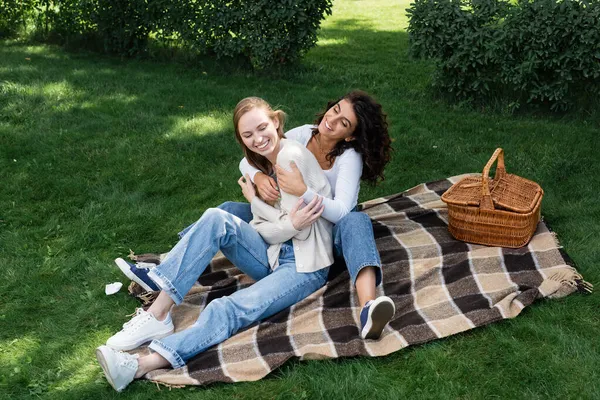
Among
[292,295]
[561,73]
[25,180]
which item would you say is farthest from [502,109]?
[25,180]

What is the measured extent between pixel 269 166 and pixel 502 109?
361 centimetres

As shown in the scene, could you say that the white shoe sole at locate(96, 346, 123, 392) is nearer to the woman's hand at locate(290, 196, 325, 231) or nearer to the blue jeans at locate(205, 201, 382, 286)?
the woman's hand at locate(290, 196, 325, 231)

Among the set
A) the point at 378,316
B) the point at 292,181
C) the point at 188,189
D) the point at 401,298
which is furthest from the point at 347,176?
the point at 188,189

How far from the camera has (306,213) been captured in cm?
367

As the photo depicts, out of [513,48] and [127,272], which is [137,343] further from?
[513,48]

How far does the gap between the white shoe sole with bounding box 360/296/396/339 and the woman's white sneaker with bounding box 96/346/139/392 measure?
3.79ft

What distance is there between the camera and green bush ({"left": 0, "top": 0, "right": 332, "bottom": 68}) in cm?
793

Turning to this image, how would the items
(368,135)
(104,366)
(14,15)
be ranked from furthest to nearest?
(14,15), (368,135), (104,366)

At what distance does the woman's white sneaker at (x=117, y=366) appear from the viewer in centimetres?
323

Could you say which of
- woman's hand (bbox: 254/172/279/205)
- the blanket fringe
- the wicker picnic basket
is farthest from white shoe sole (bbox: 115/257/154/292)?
the blanket fringe

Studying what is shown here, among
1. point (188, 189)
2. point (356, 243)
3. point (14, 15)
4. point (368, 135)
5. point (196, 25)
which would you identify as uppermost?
point (14, 15)

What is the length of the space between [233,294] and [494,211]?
1673 millimetres

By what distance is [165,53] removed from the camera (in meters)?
9.02

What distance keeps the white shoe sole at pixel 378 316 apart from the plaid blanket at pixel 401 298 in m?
0.07
